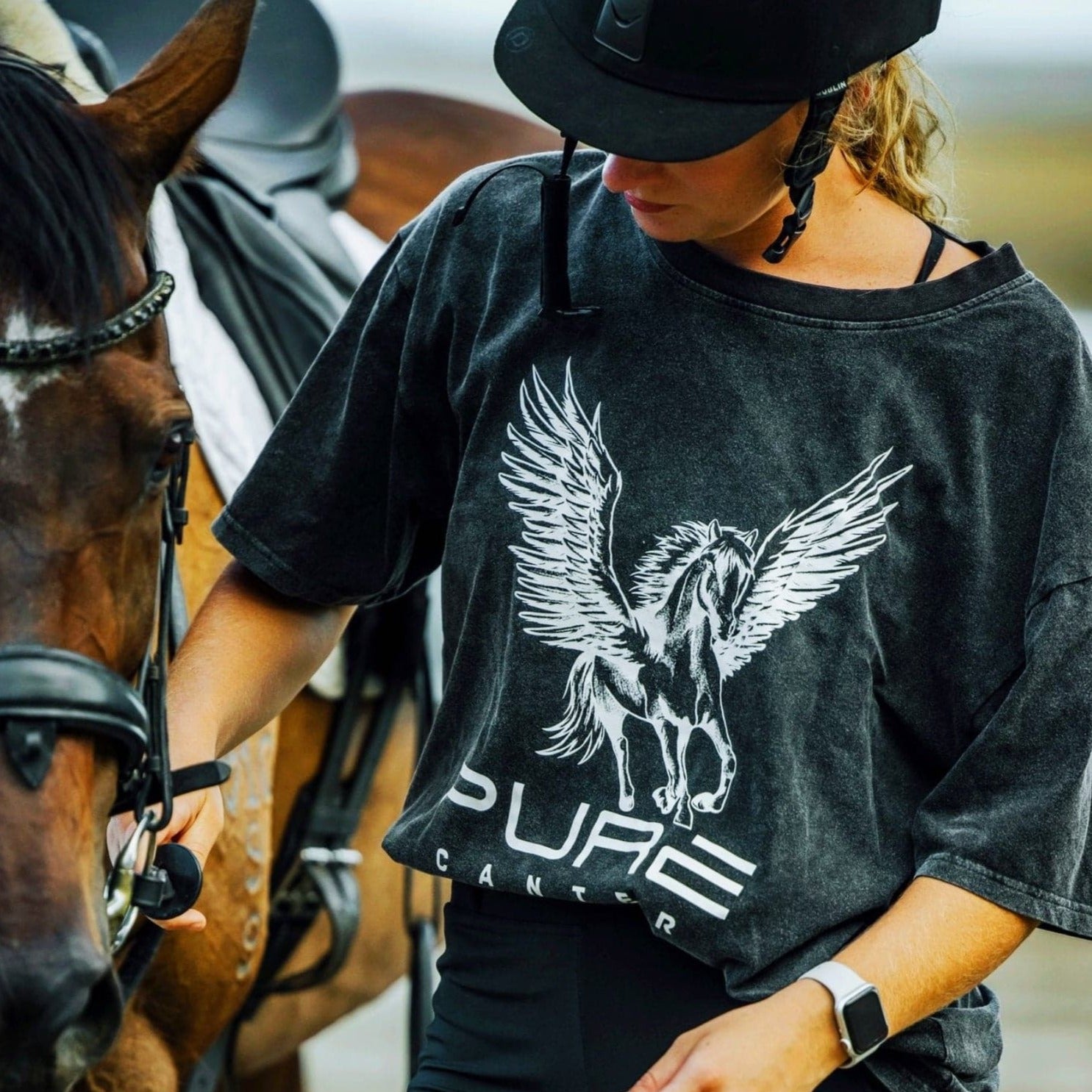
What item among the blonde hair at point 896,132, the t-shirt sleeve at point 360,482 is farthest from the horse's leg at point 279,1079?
the blonde hair at point 896,132

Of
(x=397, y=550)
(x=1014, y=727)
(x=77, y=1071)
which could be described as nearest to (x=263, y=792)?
(x=397, y=550)

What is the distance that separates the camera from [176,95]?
1.53 meters

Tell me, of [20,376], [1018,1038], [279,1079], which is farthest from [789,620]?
[1018,1038]

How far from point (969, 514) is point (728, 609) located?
21 cm

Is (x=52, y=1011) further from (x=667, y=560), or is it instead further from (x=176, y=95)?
(x=176, y=95)

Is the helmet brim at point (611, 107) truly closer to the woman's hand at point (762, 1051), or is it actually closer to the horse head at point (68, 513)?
the horse head at point (68, 513)

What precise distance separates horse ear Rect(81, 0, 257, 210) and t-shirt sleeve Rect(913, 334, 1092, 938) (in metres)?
0.76

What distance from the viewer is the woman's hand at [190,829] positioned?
5.06ft

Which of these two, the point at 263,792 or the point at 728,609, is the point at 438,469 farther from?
the point at 263,792

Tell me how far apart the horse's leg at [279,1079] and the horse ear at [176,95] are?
2374 mm

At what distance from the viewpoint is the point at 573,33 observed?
1435mm

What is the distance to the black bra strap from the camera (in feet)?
4.83

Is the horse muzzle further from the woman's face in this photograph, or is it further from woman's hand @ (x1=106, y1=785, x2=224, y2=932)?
the woman's face

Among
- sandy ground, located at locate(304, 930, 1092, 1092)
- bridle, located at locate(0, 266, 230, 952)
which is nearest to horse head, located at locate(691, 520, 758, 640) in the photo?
bridle, located at locate(0, 266, 230, 952)
